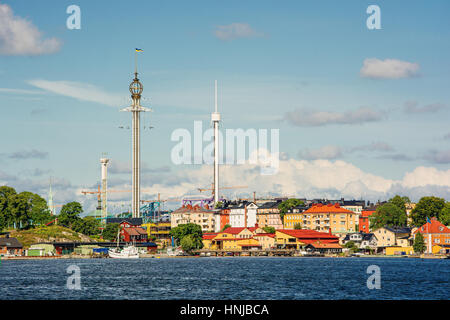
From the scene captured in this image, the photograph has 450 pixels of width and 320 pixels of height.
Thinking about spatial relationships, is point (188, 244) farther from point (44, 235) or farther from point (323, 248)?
point (44, 235)

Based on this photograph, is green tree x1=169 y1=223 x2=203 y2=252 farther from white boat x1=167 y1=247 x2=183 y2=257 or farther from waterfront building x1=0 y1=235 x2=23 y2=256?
waterfront building x1=0 y1=235 x2=23 y2=256

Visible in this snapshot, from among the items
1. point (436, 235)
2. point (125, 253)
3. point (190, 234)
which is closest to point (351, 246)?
point (436, 235)

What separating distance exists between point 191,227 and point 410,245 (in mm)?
58135

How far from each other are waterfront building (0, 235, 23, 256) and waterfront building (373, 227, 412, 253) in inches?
3608

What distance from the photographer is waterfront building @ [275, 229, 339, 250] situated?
19012cm

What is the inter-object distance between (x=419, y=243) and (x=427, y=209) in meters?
21.3

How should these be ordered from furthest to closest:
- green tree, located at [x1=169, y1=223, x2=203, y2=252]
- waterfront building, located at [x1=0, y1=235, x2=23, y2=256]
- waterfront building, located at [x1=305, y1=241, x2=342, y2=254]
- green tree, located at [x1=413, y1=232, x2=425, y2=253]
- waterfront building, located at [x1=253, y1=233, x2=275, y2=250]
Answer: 1. waterfront building, located at [x1=253, y1=233, x2=275, y2=250]
2. green tree, located at [x1=169, y1=223, x2=203, y2=252]
3. waterfront building, located at [x1=305, y1=241, x2=342, y2=254]
4. green tree, located at [x1=413, y1=232, x2=425, y2=253]
5. waterfront building, located at [x1=0, y1=235, x2=23, y2=256]

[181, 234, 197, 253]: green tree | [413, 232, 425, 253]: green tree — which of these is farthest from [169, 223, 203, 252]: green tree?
[413, 232, 425, 253]: green tree

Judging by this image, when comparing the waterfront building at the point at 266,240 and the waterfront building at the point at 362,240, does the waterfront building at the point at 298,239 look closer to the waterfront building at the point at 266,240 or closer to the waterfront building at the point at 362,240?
the waterfront building at the point at 266,240

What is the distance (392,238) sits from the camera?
186125 mm

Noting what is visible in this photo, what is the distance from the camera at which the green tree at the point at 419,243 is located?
17112cm

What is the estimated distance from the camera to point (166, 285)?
7300 centimetres

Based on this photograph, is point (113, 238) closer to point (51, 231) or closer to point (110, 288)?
point (51, 231)
